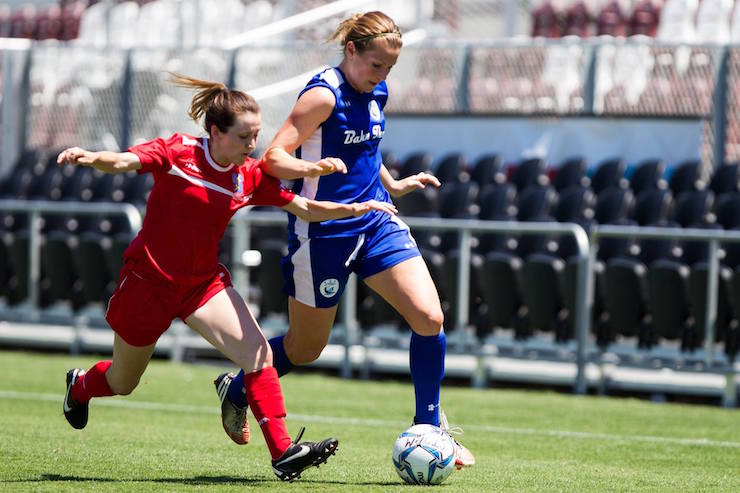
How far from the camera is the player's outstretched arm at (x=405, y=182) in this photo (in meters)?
6.28

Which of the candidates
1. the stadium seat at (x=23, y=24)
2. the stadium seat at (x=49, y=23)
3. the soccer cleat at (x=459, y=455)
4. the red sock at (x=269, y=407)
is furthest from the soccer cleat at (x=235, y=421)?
the stadium seat at (x=23, y=24)

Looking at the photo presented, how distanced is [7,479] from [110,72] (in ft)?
39.7

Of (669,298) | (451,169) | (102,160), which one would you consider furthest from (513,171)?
(102,160)

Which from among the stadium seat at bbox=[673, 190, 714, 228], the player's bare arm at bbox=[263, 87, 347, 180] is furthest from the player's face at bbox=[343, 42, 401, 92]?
the stadium seat at bbox=[673, 190, 714, 228]

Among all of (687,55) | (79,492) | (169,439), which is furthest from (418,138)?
(79,492)

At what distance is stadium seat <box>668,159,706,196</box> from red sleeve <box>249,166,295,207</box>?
6901 mm

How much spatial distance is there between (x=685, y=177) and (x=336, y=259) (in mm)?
6697

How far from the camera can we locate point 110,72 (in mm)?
16875

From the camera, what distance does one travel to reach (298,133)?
230 inches

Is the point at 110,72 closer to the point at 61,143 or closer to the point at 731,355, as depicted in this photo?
the point at 61,143

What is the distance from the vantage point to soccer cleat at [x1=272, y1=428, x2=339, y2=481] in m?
5.39

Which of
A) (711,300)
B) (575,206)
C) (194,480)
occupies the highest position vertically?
(575,206)

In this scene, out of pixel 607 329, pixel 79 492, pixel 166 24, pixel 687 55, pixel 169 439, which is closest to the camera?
pixel 79 492

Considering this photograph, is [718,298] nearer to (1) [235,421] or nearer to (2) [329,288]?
(2) [329,288]
